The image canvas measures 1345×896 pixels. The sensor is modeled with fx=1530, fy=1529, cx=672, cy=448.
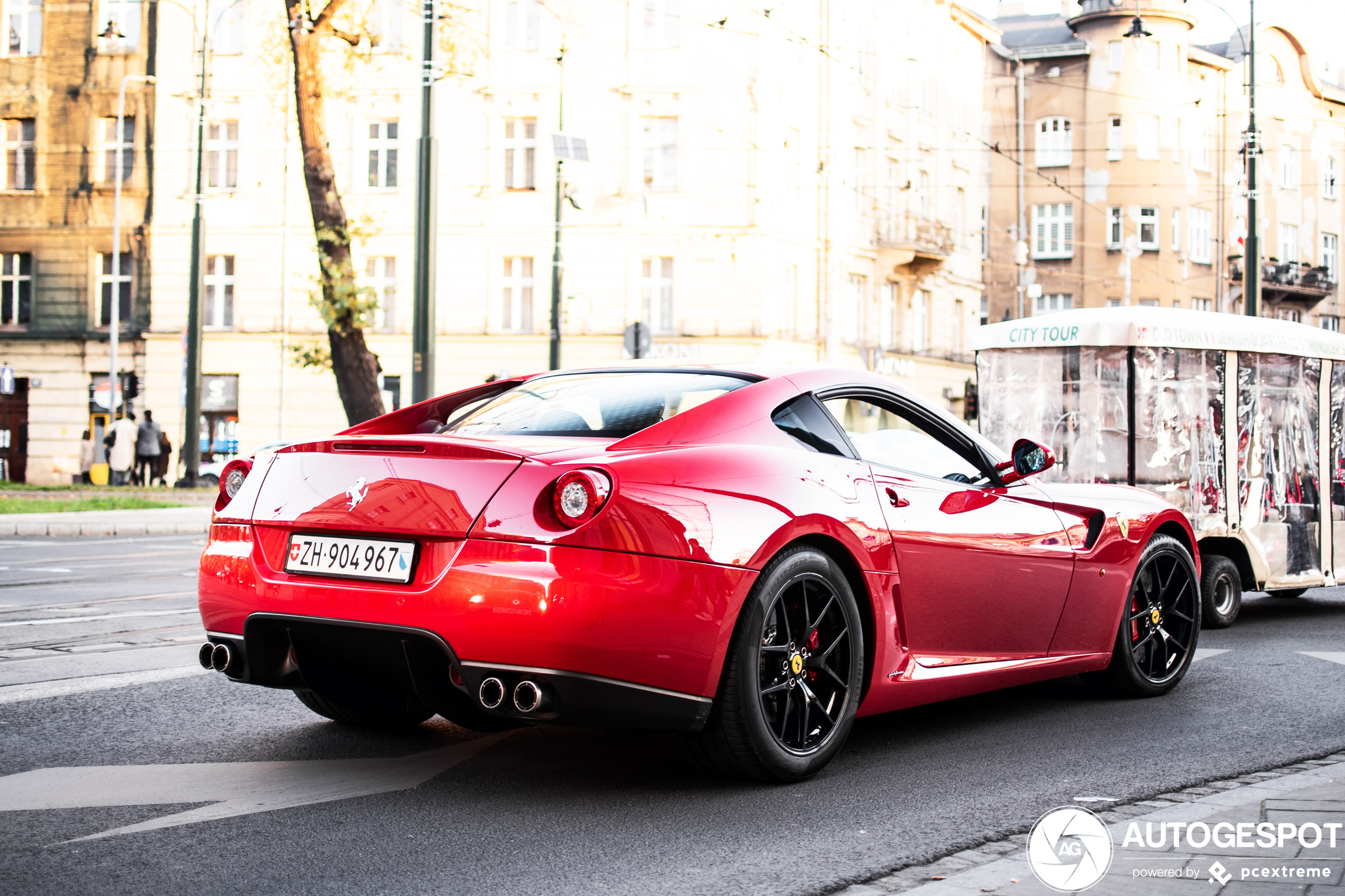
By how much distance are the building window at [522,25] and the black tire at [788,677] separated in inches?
1448

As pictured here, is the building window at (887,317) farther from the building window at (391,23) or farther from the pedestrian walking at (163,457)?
the pedestrian walking at (163,457)

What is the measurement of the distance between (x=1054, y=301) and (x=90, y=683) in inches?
2221

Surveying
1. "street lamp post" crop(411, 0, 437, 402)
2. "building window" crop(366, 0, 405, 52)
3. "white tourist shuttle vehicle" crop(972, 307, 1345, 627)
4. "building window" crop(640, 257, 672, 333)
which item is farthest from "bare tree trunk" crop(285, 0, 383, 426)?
"building window" crop(640, 257, 672, 333)

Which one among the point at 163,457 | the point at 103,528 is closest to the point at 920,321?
the point at 163,457

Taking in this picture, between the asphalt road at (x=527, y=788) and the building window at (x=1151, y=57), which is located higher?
the building window at (x=1151, y=57)

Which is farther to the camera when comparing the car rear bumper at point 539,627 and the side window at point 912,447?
the side window at point 912,447

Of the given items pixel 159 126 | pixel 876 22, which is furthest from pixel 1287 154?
pixel 159 126

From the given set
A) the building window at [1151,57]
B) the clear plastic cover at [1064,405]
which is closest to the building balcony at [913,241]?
the building window at [1151,57]

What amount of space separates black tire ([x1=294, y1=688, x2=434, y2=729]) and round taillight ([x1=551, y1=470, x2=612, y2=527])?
5.14ft

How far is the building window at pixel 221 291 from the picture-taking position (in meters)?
41.0

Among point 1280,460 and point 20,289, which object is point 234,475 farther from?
point 20,289

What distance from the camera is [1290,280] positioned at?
2391 inches

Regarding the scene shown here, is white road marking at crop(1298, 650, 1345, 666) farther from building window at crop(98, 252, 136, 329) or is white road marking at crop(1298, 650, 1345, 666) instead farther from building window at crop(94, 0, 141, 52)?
building window at crop(94, 0, 141, 52)

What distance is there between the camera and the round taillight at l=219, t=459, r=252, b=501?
17.3ft
